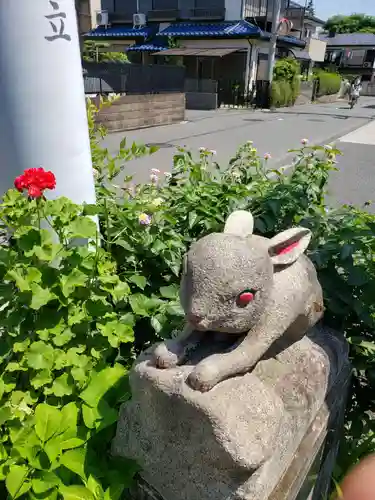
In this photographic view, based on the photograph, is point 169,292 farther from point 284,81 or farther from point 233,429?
point 284,81

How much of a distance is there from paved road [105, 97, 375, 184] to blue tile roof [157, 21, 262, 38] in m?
5.08

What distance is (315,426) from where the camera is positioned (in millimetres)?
1596

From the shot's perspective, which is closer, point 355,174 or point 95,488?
point 95,488

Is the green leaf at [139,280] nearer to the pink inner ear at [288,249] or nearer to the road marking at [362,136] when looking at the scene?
the pink inner ear at [288,249]

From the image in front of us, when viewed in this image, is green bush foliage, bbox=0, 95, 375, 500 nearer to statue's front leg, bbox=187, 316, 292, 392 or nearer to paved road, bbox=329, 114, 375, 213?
statue's front leg, bbox=187, 316, 292, 392

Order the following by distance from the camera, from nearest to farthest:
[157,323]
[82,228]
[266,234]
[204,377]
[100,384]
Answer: [204,377]
[100,384]
[82,228]
[157,323]
[266,234]

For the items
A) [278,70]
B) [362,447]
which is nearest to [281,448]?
[362,447]

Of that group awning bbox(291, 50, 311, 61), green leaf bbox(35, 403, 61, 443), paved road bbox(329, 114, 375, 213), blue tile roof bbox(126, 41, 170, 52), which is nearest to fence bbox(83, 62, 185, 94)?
paved road bbox(329, 114, 375, 213)

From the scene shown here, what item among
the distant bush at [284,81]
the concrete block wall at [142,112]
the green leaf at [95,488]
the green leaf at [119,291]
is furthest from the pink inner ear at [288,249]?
the distant bush at [284,81]

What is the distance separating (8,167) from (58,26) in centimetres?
61

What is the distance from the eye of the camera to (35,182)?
170cm

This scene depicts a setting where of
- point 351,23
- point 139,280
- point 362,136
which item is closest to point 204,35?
point 362,136

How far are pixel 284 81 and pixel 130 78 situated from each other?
9.73 metres

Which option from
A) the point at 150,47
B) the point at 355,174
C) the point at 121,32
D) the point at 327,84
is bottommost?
the point at 327,84
